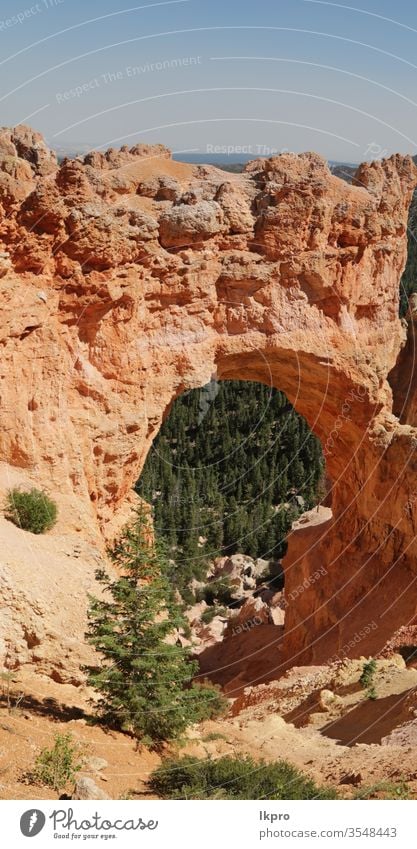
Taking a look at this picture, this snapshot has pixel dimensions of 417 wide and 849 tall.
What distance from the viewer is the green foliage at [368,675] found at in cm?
2109

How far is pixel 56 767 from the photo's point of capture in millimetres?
13570

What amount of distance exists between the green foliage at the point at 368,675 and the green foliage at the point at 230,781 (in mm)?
5852

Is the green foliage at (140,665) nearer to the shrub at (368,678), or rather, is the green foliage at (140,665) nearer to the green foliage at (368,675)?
the shrub at (368,678)

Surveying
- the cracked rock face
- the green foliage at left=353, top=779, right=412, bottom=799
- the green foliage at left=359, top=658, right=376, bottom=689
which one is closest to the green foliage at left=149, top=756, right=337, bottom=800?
the green foliage at left=353, top=779, right=412, bottom=799

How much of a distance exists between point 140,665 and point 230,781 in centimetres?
260

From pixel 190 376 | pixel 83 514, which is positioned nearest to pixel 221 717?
pixel 83 514

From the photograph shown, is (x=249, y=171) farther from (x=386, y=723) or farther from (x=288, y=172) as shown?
(x=386, y=723)

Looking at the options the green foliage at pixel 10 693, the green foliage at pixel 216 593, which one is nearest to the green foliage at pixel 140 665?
the green foliage at pixel 10 693

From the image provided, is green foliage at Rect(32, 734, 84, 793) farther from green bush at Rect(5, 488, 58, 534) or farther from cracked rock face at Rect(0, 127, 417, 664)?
cracked rock face at Rect(0, 127, 417, 664)

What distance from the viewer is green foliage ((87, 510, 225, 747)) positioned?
16188mm

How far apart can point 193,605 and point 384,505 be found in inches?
741

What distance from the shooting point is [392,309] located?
95.7 feet

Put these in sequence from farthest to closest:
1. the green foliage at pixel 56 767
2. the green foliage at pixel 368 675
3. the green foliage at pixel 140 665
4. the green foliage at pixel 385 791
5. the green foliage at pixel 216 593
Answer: the green foliage at pixel 216 593
the green foliage at pixel 368 675
the green foliage at pixel 140 665
the green foliage at pixel 385 791
the green foliage at pixel 56 767
